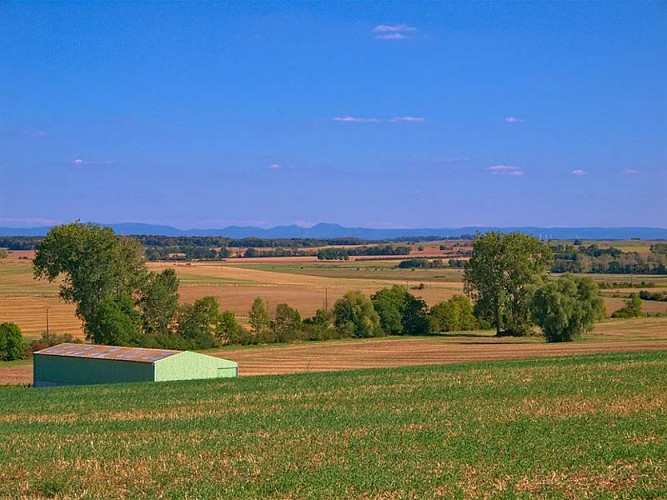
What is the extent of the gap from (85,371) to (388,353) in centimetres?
2537

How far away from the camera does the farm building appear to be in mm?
43281

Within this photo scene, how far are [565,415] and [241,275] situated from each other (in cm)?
11774

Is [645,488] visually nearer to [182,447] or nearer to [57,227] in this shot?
[182,447]

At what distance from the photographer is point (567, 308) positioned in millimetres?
73375

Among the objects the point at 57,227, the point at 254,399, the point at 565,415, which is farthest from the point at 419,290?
the point at 565,415

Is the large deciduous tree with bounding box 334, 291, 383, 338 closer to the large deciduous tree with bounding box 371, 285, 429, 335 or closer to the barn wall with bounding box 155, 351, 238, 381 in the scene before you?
the large deciduous tree with bounding box 371, 285, 429, 335

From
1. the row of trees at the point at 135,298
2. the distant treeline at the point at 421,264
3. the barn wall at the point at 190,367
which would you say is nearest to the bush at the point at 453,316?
the row of trees at the point at 135,298

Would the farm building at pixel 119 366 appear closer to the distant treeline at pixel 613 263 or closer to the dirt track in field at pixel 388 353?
the dirt track in field at pixel 388 353

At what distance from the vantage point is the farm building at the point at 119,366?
43.3 meters

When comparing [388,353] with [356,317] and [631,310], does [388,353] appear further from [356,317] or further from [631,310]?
[631,310]

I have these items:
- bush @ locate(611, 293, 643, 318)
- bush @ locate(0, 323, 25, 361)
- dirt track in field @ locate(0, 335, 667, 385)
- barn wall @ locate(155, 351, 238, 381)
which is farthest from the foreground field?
bush @ locate(611, 293, 643, 318)

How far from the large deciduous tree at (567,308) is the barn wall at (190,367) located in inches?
1399

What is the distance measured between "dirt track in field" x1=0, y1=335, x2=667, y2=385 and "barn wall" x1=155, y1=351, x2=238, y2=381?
5559 mm

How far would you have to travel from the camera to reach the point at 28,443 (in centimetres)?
2036
